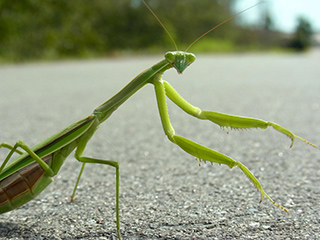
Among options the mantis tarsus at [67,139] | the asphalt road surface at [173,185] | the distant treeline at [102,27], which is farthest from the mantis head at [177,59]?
the distant treeline at [102,27]

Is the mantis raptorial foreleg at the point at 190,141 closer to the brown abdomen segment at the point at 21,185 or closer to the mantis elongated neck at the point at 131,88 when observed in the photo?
the mantis elongated neck at the point at 131,88

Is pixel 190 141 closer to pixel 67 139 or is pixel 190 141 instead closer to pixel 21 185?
pixel 67 139

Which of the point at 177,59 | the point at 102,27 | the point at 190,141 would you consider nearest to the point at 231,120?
the point at 190,141

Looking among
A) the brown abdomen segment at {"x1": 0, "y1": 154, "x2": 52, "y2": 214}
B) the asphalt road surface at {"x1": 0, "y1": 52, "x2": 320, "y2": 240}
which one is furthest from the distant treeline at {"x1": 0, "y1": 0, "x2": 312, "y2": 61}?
the brown abdomen segment at {"x1": 0, "y1": 154, "x2": 52, "y2": 214}

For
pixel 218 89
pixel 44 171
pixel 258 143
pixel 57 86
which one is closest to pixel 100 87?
pixel 57 86

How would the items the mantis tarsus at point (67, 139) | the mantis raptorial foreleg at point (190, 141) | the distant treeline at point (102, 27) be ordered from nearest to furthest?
1. the mantis raptorial foreleg at point (190, 141)
2. the mantis tarsus at point (67, 139)
3. the distant treeline at point (102, 27)

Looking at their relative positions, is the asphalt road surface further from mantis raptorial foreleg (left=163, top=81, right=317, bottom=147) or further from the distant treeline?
the distant treeline
